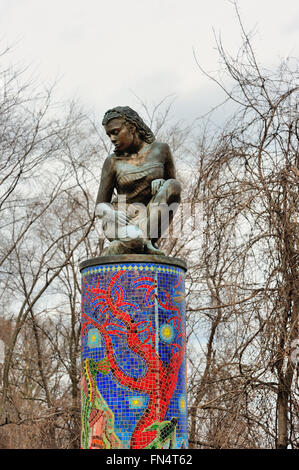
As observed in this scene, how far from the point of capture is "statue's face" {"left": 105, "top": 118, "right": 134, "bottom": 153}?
757 cm

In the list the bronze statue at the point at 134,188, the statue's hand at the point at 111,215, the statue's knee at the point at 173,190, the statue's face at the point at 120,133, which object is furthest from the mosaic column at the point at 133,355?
the statue's face at the point at 120,133

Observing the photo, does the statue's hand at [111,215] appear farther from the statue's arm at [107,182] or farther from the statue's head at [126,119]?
the statue's head at [126,119]

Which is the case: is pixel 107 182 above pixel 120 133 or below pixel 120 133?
below

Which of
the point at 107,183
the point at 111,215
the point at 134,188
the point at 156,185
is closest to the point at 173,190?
the point at 156,185

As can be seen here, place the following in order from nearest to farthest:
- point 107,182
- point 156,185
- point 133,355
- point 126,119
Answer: point 133,355 < point 156,185 < point 126,119 < point 107,182

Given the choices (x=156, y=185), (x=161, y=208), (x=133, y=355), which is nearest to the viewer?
(x=133, y=355)

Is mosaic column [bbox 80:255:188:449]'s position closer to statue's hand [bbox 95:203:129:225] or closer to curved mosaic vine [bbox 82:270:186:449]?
curved mosaic vine [bbox 82:270:186:449]

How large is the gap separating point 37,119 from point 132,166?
7.54 m

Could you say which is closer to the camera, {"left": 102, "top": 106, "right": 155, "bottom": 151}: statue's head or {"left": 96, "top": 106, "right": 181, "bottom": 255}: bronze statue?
{"left": 96, "top": 106, "right": 181, "bottom": 255}: bronze statue

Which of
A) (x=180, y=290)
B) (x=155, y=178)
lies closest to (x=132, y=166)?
(x=155, y=178)

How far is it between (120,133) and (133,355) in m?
2.30

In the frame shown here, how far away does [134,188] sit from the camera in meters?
7.65

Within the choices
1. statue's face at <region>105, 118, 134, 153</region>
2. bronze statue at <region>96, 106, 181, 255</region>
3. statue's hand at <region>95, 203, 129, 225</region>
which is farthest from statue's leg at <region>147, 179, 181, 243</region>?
statue's face at <region>105, 118, 134, 153</region>

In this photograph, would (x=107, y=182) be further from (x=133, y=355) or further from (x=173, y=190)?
(x=133, y=355)
